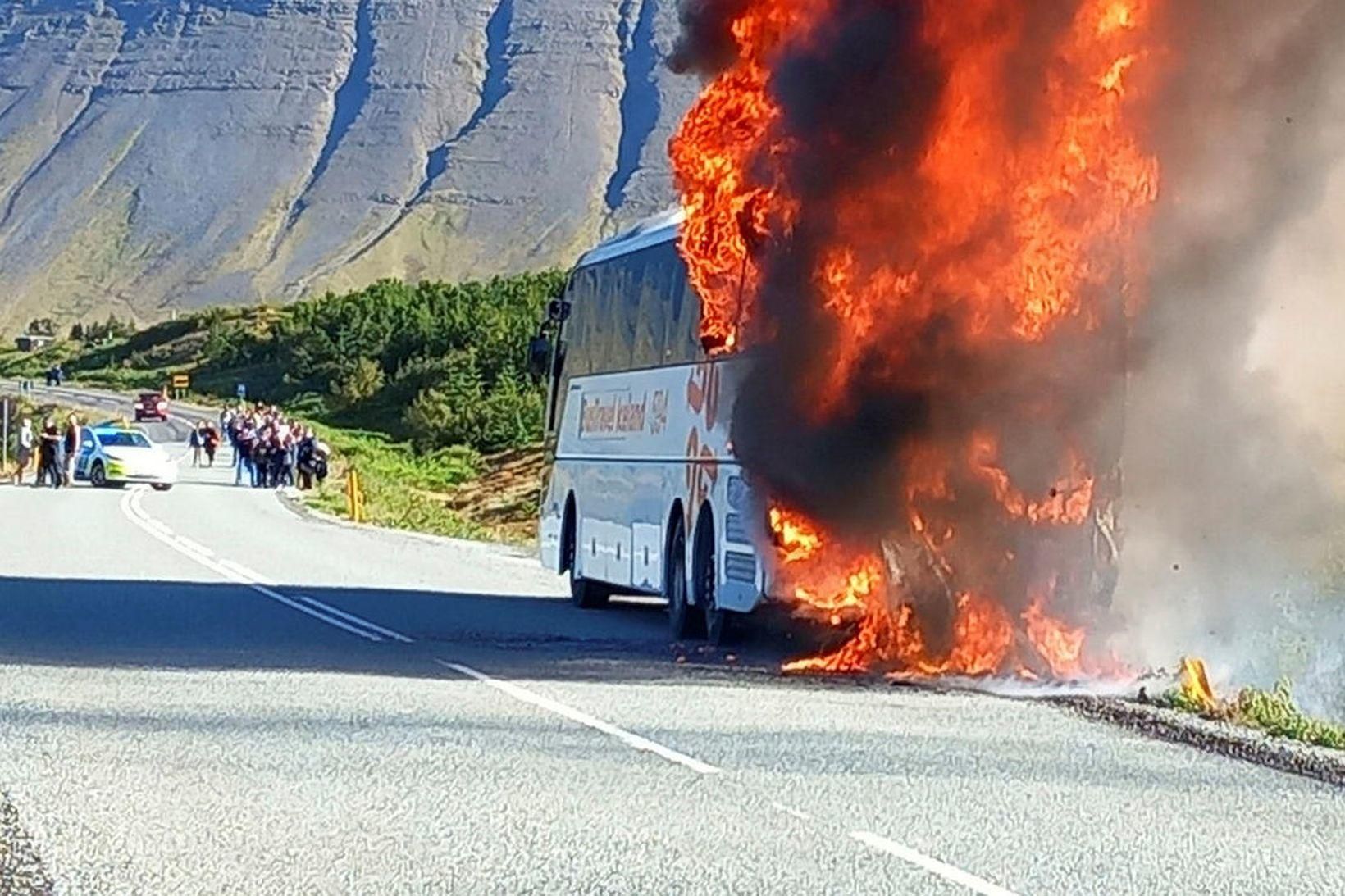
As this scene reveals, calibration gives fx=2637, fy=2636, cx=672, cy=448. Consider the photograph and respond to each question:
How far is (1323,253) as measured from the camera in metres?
17.4

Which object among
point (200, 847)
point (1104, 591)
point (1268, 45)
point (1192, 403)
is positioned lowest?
point (200, 847)

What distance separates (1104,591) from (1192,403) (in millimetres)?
1392

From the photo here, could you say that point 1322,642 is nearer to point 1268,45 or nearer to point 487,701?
point 1268,45

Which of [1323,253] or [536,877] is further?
[1323,253]

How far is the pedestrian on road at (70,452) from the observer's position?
201ft

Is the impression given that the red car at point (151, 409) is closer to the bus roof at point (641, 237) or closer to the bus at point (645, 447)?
the bus at point (645, 447)

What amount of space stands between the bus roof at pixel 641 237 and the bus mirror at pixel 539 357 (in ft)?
3.62

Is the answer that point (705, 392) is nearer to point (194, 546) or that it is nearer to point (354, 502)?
point (194, 546)

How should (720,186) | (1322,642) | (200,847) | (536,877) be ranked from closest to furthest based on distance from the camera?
(536,877)
(200,847)
(720,186)
(1322,642)

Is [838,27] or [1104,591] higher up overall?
[838,27]

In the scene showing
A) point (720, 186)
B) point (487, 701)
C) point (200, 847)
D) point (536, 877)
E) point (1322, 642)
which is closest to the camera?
point (536, 877)

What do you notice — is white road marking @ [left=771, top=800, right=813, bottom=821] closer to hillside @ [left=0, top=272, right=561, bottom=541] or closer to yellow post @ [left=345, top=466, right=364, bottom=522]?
hillside @ [left=0, top=272, right=561, bottom=541]

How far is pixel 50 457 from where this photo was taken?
60.7 m

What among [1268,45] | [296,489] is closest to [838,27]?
[1268,45]
